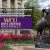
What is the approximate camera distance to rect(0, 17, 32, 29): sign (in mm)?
21527

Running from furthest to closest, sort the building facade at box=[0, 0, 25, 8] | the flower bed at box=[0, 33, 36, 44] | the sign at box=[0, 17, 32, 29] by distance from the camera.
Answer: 1. the building facade at box=[0, 0, 25, 8]
2. the sign at box=[0, 17, 32, 29]
3. the flower bed at box=[0, 33, 36, 44]

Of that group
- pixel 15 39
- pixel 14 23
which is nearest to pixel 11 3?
pixel 14 23

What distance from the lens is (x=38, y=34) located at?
11.4 metres

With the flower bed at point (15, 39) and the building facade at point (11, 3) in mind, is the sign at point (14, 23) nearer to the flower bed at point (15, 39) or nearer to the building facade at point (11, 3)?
the flower bed at point (15, 39)

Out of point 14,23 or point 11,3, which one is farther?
point 11,3

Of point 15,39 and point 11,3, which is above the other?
point 15,39

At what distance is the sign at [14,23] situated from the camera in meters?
21.5

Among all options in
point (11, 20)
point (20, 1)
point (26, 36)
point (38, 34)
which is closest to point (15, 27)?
point (11, 20)

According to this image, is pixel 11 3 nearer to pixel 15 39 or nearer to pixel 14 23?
pixel 14 23

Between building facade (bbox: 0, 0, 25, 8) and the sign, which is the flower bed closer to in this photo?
the sign

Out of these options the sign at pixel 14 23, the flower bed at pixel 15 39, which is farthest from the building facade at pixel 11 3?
the flower bed at pixel 15 39

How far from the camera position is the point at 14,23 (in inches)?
846

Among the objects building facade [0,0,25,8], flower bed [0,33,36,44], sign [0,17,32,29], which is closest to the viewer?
flower bed [0,33,36,44]

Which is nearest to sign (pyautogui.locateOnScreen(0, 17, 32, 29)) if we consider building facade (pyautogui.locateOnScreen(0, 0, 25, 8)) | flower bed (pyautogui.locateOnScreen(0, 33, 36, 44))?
flower bed (pyautogui.locateOnScreen(0, 33, 36, 44))
